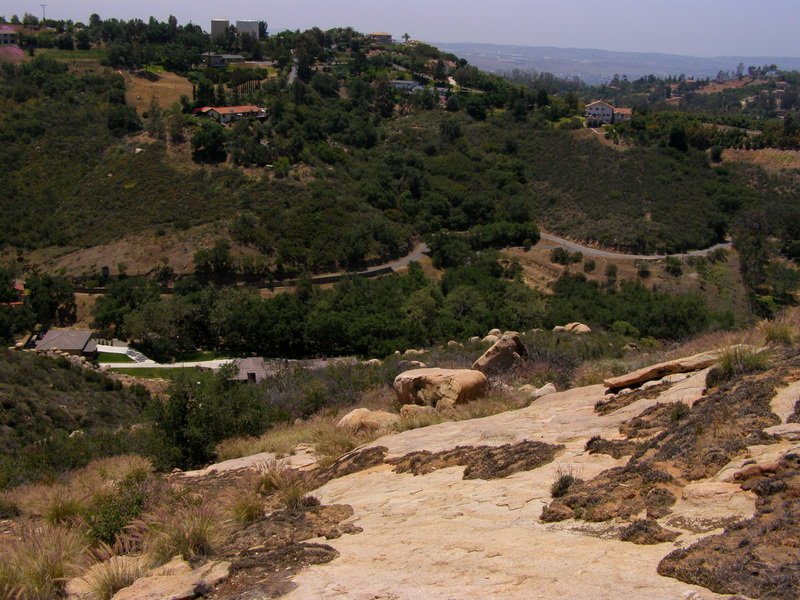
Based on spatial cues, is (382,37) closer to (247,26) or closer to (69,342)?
(247,26)

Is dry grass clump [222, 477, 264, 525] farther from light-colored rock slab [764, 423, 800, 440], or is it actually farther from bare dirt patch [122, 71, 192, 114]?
bare dirt patch [122, 71, 192, 114]

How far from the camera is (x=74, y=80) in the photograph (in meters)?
62.2

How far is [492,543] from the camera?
4.51 metres

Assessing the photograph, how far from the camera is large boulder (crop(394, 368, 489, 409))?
10820 mm

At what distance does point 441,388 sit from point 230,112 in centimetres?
5717

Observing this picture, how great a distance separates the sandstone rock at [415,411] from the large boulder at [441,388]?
289 mm

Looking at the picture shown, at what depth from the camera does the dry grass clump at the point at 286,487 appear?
21.5ft

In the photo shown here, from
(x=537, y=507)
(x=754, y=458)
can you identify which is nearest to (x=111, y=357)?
(x=537, y=507)

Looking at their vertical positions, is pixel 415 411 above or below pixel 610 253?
above

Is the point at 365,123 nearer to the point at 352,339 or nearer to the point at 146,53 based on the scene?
the point at 146,53

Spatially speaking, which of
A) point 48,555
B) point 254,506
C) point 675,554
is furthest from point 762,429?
point 48,555

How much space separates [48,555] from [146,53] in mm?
82059

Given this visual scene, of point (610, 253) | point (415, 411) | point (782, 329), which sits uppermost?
point (782, 329)

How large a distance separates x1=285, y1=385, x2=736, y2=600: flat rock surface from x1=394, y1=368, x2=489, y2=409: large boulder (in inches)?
143
